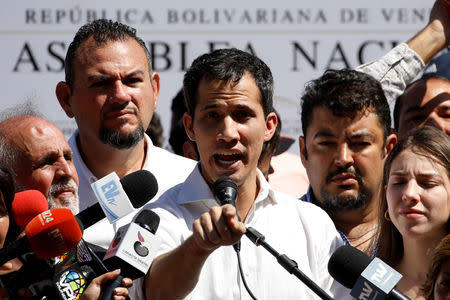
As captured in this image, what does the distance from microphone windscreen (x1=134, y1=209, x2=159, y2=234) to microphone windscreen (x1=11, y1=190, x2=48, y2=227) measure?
282 millimetres

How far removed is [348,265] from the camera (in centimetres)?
254

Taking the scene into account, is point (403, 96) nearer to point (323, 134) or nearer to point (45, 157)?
point (323, 134)

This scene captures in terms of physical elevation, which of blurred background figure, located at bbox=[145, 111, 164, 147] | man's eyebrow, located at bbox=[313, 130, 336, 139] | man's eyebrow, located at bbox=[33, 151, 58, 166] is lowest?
blurred background figure, located at bbox=[145, 111, 164, 147]

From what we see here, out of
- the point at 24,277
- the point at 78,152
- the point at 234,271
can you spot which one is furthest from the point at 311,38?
the point at 24,277

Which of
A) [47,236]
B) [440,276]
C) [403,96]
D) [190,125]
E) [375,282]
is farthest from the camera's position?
[403,96]

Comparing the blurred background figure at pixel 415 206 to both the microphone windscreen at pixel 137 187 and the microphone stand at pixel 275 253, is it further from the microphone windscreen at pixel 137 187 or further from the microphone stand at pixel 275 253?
the microphone windscreen at pixel 137 187

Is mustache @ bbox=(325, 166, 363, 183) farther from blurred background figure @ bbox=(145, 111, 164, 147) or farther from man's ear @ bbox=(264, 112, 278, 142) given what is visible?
blurred background figure @ bbox=(145, 111, 164, 147)

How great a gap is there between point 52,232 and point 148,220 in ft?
1.43

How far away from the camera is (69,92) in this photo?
157 inches

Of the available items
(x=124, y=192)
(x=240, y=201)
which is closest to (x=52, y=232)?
(x=124, y=192)

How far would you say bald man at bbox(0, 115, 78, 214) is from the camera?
337cm

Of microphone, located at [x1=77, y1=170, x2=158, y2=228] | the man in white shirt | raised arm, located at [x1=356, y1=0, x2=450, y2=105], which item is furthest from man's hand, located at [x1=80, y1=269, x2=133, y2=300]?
raised arm, located at [x1=356, y1=0, x2=450, y2=105]

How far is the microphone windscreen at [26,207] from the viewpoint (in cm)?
260

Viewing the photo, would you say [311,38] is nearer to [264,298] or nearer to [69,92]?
[69,92]
